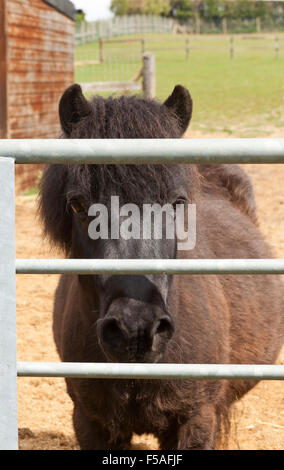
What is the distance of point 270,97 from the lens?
61.4ft

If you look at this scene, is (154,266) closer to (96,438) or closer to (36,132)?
(96,438)

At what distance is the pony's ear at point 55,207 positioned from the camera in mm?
2609

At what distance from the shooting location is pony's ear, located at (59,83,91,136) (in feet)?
7.98

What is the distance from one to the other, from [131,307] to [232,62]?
31.6 meters

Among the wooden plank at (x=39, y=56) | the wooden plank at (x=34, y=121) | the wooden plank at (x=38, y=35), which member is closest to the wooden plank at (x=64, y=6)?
the wooden plank at (x=38, y=35)

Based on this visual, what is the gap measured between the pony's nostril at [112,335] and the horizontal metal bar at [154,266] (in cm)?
47

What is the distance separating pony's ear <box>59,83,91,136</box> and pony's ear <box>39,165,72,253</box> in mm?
194

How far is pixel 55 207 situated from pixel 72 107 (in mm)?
480

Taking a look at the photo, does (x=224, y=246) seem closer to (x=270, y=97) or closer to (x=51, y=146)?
(x=51, y=146)

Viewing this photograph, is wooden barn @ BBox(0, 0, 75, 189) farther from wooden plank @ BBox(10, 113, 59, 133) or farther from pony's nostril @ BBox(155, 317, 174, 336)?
pony's nostril @ BBox(155, 317, 174, 336)

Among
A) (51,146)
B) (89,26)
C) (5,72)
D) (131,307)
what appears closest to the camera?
(51,146)

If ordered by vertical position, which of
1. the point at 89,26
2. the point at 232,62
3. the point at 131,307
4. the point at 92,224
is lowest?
the point at 131,307

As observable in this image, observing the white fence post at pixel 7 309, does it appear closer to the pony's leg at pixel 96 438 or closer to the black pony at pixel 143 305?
the black pony at pixel 143 305
